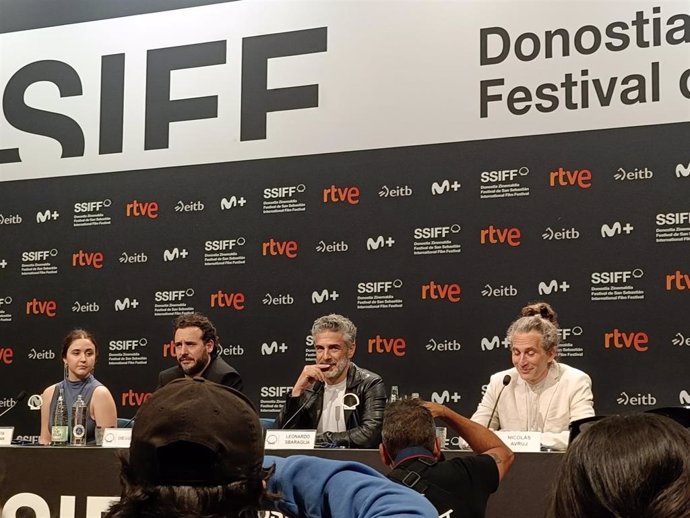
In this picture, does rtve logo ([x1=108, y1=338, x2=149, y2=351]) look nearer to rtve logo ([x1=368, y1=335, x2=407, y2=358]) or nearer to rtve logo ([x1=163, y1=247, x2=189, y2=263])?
rtve logo ([x1=163, y1=247, x2=189, y2=263])

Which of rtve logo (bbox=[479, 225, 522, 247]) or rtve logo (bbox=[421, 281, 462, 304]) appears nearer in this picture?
rtve logo (bbox=[479, 225, 522, 247])

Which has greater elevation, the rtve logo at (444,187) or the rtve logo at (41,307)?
the rtve logo at (444,187)

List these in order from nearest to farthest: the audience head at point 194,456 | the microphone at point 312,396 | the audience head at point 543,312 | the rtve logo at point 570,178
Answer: the audience head at point 194,456 < the microphone at point 312,396 < the audience head at point 543,312 < the rtve logo at point 570,178

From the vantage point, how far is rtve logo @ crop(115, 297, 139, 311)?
6383 millimetres

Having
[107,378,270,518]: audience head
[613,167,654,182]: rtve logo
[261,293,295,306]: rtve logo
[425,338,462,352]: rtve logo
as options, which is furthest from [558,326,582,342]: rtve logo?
[107,378,270,518]: audience head

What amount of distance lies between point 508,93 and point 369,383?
2.06 metres

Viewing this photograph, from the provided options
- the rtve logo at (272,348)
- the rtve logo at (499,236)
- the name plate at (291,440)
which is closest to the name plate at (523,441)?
the name plate at (291,440)

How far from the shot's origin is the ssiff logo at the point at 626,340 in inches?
202

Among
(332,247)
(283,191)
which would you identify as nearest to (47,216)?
(283,191)

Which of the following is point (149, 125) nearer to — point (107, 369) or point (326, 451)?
point (107, 369)

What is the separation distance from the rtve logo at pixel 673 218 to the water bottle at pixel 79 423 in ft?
10.2

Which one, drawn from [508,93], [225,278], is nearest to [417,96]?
[508,93]

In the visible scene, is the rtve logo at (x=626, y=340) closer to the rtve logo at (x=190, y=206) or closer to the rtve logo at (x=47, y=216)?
the rtve logo at (x=190, y=206)

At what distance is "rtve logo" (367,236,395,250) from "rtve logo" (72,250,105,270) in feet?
6.25
